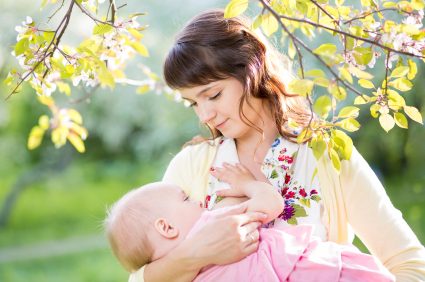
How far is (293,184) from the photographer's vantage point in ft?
4.52

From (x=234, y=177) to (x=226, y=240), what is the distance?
0.33m

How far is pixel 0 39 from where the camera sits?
208 inches

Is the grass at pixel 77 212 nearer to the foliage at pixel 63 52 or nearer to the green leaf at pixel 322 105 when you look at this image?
the foliage at pixel 63 52

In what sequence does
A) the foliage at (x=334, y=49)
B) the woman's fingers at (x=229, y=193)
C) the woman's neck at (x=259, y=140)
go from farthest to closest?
the woman's neck at (x=259, y=140) → the woman's fingers at (x=229, y=193) → the foliage at (x=334, y=49)

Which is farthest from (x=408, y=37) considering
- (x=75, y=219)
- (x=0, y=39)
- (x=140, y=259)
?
(x=75, y=219)

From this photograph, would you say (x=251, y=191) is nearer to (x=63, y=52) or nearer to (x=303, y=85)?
(x=303, y=85)

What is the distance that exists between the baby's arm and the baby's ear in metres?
0.22

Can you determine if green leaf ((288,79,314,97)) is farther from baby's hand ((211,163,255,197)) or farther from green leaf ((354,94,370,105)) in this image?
baby's hand ((211,163,255,197))

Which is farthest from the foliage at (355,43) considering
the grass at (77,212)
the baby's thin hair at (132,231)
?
the grass at (77,212)

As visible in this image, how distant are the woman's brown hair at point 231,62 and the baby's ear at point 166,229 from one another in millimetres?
483

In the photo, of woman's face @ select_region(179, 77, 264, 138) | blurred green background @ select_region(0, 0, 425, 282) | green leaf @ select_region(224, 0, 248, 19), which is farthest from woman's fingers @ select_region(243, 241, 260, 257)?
blurred green background @ select_region(0, 0, 425, 282)

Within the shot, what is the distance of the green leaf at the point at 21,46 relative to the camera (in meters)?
0.98

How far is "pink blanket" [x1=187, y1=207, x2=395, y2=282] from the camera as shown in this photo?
1047 mm

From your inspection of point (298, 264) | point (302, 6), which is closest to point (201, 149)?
point (298, 264)
